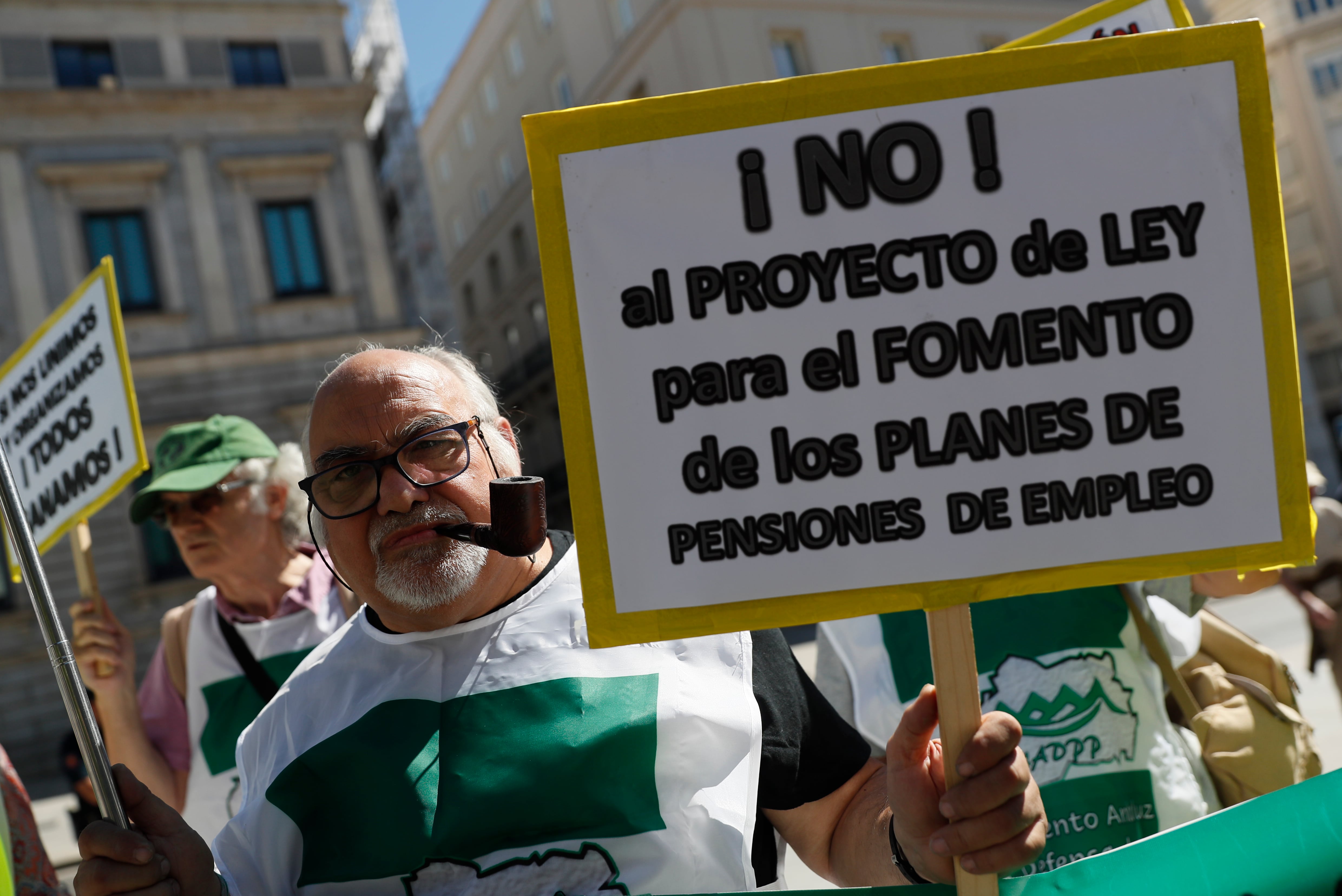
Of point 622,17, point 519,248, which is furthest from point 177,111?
point 519,248

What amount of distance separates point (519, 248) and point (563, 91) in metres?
4.45

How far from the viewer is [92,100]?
1562cm

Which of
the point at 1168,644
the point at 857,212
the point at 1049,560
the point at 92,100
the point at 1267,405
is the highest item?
the point at 92,100

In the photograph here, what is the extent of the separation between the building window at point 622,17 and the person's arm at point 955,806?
2534 cm

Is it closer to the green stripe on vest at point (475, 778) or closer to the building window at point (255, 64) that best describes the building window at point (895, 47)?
the building window at point (255, 64)

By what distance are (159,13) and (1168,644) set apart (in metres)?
18.0

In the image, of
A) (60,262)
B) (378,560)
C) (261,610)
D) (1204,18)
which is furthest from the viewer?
(1204,18)

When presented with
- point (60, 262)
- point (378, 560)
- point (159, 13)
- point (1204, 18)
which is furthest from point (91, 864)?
point (1204, 18)

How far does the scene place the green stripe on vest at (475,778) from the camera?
142 cm

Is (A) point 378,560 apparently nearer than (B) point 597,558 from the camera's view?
No

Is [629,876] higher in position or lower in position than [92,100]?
lower

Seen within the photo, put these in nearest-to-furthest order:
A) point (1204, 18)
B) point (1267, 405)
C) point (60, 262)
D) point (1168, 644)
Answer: point (1267, 405) < point (1168, 644) < point (60, 262) < point (1204, 18)

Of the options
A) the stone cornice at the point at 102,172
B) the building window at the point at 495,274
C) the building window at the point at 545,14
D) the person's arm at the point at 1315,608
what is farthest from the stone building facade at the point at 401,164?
the person's arm at the point at 1315,608

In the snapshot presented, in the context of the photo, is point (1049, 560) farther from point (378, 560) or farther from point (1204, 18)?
point (1204, 18)
